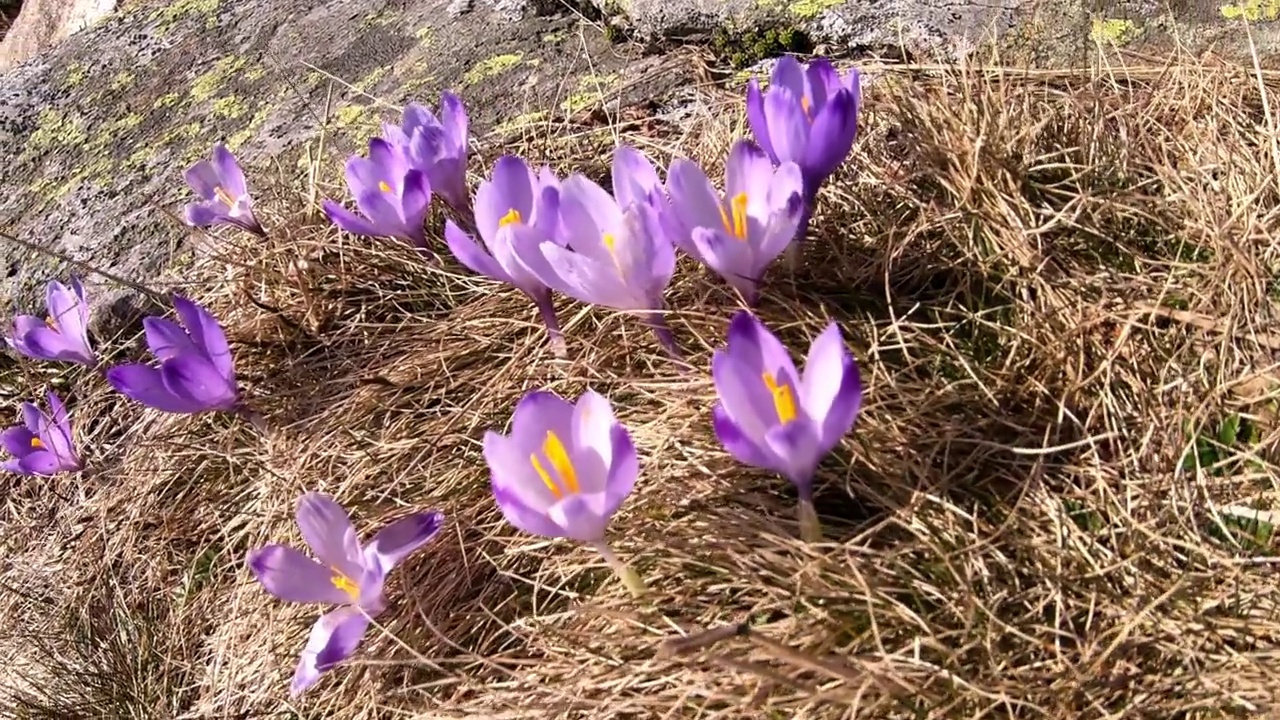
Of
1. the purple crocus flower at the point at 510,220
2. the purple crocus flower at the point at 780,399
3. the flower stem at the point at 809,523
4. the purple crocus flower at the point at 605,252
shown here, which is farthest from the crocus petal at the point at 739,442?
the purple crocus flower at the point at 510,220

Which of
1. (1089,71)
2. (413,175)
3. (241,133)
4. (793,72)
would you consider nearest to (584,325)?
(413,175)

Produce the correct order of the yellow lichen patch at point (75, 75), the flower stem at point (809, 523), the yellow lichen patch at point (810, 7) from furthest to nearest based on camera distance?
the yellow lichen patch at point (75, 75), the yellow lichen patch at point (810, 7), the flower stem at point (809, 523)

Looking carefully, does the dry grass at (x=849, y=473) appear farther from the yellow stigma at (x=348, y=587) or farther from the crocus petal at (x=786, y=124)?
the crocus petal at (x=786, y=124)

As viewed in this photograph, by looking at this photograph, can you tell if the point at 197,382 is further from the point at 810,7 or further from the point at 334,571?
the point at 810,7

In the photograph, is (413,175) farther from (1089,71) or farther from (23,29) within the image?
(23,29)

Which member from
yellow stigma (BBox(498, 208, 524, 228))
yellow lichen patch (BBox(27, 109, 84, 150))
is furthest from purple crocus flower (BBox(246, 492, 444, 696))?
yellow lichen patch (BBox(27, 109, 84, 150))
